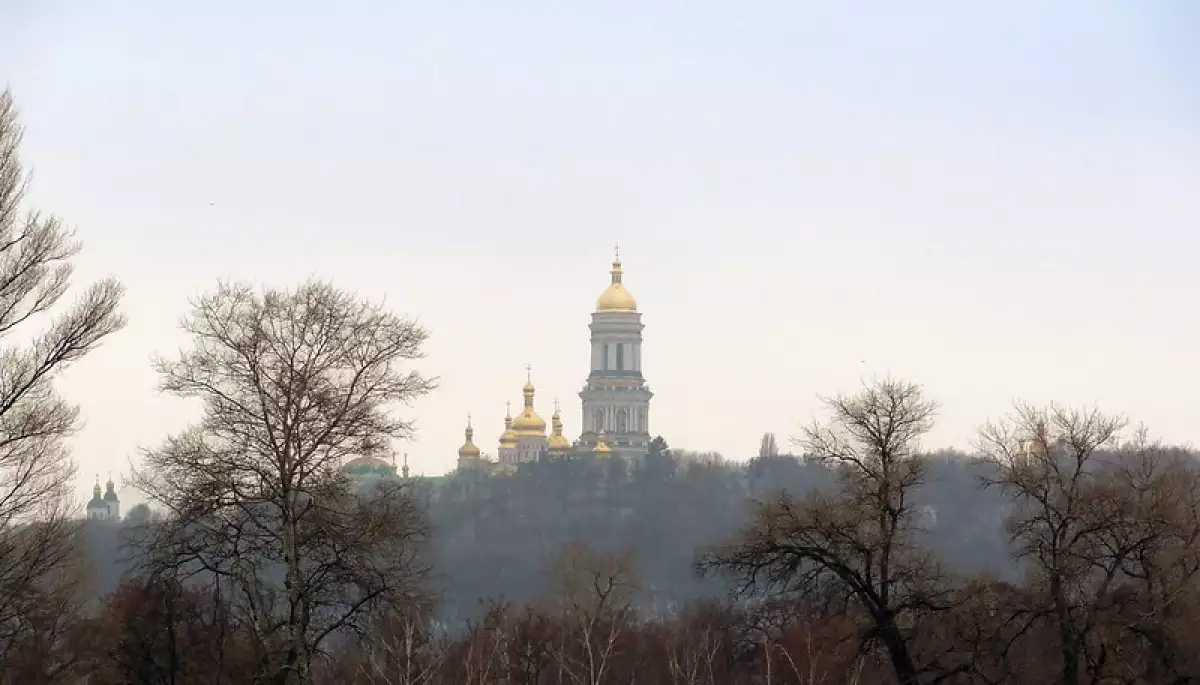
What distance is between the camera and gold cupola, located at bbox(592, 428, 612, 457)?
18065cm

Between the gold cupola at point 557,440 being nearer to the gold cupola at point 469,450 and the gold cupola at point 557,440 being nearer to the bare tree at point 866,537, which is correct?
the gold cupola at point 469,450

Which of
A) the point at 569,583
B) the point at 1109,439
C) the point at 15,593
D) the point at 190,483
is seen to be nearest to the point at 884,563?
the point at 1109,439

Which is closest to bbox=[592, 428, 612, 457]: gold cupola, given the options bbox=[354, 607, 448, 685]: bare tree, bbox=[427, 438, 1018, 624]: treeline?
bbox=[427, 438, 1018, 624]: treeline

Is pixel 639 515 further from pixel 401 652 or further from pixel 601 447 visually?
pixel 401 652

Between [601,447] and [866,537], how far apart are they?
155 m

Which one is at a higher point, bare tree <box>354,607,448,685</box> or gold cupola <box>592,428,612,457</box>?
gold cupola <box>592,428,612,457</box>

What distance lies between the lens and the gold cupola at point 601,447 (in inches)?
7112

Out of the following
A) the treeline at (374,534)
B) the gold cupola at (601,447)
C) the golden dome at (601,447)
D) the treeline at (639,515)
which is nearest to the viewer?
the treeline at (374,534)

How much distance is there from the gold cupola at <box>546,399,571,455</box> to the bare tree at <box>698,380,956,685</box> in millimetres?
149804

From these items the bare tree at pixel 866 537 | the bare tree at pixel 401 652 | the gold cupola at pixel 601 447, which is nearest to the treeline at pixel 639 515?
the gold cupola at pixel 601 447

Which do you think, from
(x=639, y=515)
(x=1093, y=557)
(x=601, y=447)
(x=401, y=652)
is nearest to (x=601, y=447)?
(x=601, y=447)

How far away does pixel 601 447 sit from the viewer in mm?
185125

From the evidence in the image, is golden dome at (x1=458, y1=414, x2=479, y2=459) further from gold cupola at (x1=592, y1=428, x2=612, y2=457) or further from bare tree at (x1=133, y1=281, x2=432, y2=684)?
bare tree at (x1=133, y1=281, x2=432, y2=684)

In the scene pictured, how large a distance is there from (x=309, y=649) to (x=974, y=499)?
10599cm
